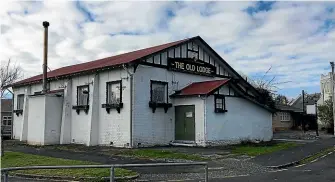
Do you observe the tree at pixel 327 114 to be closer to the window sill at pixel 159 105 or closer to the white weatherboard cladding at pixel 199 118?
the white weatherboard cladding at pixel 199 118

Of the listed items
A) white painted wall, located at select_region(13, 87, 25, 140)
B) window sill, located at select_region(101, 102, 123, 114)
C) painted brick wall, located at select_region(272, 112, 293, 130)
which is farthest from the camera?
painted brick wall, located at select_region(272, 112, 293, 130)

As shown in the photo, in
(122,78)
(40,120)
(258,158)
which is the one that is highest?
(122,78)

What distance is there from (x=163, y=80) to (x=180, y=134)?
3544 millimetres

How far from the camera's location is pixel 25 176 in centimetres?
1137

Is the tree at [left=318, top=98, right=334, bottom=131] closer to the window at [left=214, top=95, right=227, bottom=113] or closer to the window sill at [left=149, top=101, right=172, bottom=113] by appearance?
the window at [left=214, top=95, right=227, bottom=113]

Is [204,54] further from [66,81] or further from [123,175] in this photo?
[123,175]

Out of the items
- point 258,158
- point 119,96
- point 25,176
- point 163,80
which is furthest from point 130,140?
point 25,176

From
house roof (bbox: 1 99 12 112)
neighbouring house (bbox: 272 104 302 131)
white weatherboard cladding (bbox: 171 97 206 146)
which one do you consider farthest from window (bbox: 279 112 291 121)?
house roof (bbox: 1 99 12 112)

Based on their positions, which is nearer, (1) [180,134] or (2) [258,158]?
(2) [258,158]

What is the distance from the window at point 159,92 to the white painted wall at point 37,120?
7.52m

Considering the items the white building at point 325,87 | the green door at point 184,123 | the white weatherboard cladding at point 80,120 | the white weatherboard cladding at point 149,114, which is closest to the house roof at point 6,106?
the white weatherboard cladding at point 80,120

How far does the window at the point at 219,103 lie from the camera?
23.1 metres

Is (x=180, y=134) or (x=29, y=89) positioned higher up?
(x=29, y=89)

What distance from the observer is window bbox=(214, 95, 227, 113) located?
23062 millimetres
